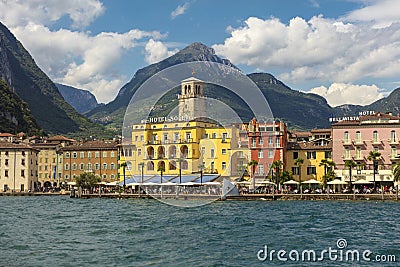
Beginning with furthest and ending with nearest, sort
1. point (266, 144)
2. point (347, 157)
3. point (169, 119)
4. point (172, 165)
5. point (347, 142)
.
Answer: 1. point (169, 119)
2. point (172, 165)
3. point (266, 144)
4. point (347, 142)
5. point (347, 157)

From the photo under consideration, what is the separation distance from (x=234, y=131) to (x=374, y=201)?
30.1 metres

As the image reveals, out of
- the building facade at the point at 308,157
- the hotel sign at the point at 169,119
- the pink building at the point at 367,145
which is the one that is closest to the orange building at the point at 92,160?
the hotel sign at the point at 169,119

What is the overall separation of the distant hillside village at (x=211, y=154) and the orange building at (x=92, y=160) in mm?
170

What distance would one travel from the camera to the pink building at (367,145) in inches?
3054

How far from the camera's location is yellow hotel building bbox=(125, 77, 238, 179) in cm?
Answer: 9000

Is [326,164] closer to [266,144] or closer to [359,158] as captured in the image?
[359,158]

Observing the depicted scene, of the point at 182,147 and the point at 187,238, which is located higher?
the point at 182,147

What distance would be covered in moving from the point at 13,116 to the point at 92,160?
171 feet

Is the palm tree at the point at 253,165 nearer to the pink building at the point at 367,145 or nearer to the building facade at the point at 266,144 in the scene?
the building facade at the point at 266,144

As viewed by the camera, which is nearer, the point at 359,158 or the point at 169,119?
the point at 359,158

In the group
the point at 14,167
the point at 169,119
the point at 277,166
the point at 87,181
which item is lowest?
the point at 87,181

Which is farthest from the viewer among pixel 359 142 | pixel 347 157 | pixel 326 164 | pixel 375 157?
pixel 347 157

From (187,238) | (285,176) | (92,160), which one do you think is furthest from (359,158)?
(187,238)

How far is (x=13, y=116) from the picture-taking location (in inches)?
5965
